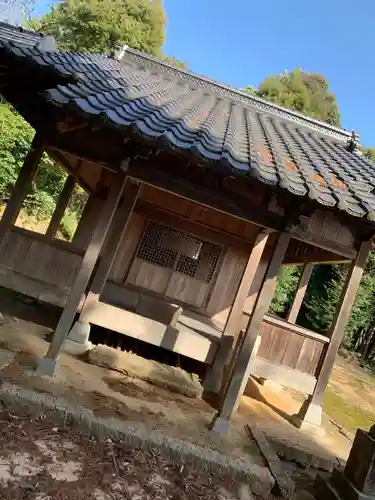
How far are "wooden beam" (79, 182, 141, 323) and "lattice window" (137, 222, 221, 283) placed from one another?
1621 millimetres

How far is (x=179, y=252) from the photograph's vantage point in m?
9.05

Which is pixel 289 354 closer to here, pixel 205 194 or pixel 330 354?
pixel 330 354

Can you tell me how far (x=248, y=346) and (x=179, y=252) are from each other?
13.1 ft

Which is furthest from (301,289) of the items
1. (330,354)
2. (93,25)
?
(93,25)

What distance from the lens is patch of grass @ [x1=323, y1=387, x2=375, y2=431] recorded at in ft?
28.5

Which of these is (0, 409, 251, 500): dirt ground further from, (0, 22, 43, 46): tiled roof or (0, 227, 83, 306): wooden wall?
(0, 22, 43, 46): tiled roof

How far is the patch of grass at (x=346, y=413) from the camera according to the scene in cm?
870

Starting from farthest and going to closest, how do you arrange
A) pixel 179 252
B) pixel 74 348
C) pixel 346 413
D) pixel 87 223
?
pixel 87 223 < pixel 346 413 < pixel 179 252 < pixel 74 348

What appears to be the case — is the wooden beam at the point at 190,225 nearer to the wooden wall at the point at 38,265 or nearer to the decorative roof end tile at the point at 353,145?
the wooden wall at the point at 38,265

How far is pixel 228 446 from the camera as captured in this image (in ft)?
16.0

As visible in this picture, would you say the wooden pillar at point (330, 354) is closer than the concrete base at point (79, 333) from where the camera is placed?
No

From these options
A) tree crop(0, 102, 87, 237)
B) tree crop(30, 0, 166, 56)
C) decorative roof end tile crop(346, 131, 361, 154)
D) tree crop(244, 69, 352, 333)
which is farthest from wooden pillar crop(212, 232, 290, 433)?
tree crop(30, 0, 166, 56)

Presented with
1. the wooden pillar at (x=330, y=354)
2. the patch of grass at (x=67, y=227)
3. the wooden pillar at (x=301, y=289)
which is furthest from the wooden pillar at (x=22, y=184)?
the patch of grass at (x=67, y=227)

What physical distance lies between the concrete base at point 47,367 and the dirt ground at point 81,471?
94 cm
